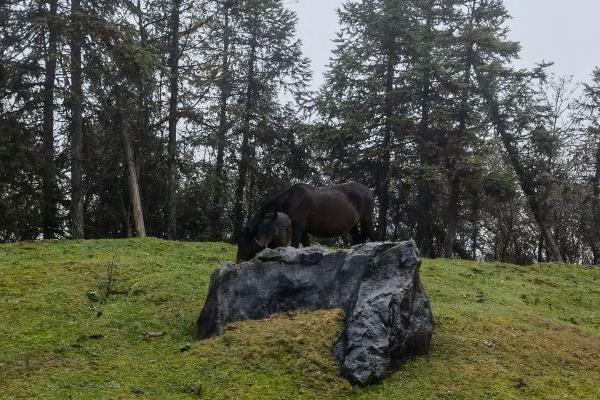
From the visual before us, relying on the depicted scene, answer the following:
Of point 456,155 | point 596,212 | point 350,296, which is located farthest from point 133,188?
point 596,212

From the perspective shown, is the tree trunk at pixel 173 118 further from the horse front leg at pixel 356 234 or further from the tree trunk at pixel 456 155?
the tree trunk at pixel 456 155

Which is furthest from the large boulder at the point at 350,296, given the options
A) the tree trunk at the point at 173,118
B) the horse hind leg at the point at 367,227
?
the tree trunk at the point at 173,118

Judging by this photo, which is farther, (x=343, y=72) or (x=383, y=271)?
(x=343, y=72)

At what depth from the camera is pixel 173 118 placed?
21.9 meters

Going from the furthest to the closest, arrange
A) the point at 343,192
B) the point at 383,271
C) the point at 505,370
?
1. the point at 343,192
2. the point at 383,271
3. the point at 505,370

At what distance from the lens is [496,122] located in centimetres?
2405

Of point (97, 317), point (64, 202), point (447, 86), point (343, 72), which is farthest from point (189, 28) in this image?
point (97, 317)

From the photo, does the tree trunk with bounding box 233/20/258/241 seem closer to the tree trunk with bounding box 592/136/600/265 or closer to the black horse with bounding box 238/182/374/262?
the black horse with bounding box 238/182/374/262

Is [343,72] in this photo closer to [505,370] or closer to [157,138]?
[157,138]

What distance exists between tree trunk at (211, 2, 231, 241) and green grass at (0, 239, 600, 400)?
42.2ft

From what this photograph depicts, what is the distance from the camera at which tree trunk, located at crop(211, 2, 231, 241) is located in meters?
23.2

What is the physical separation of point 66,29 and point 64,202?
248 inches

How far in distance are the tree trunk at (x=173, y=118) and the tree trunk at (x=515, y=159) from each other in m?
12.9

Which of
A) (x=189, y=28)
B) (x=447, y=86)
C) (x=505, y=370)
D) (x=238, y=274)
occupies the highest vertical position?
(x=189, y=28)
